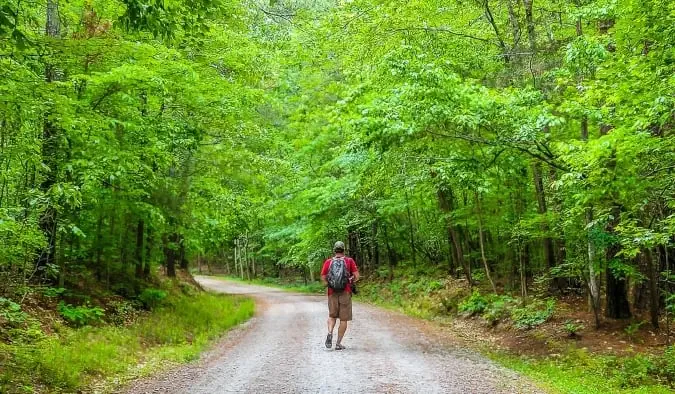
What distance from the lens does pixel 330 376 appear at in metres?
7.31

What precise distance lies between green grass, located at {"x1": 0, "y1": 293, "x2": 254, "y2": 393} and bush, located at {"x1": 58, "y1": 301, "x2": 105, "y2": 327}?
310 mm

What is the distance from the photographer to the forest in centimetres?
759

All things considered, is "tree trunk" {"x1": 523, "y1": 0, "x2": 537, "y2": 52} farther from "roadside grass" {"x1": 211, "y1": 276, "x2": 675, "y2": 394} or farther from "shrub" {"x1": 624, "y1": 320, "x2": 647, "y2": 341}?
"roadside grass" {"x1": 211, "y1": 276, "x2": 675, "y2": 394}

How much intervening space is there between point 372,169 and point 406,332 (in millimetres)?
3998

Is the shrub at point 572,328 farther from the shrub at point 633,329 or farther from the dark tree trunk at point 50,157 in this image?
the dark tree trunk at point 50,157

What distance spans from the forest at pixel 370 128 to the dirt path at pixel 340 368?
2708 mm

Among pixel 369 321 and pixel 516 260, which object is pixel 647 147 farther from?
pixel 516 260

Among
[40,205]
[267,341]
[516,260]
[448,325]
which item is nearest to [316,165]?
[516,260]

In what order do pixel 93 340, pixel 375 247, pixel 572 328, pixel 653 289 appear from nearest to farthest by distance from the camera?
pixel 93 340
pixel 653 289
pixel 572 328
pixel 375 247

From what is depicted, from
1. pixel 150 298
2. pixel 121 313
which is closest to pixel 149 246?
pixel 150 298

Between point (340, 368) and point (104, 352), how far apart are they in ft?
12.0

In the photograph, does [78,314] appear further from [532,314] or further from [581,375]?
[532,314]

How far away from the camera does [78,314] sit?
9.83 metres

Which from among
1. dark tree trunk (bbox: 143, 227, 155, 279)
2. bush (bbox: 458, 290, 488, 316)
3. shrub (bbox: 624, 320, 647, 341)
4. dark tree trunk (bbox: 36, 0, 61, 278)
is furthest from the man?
dark tree trunk (bbox: 143, 227, 155, 279)
